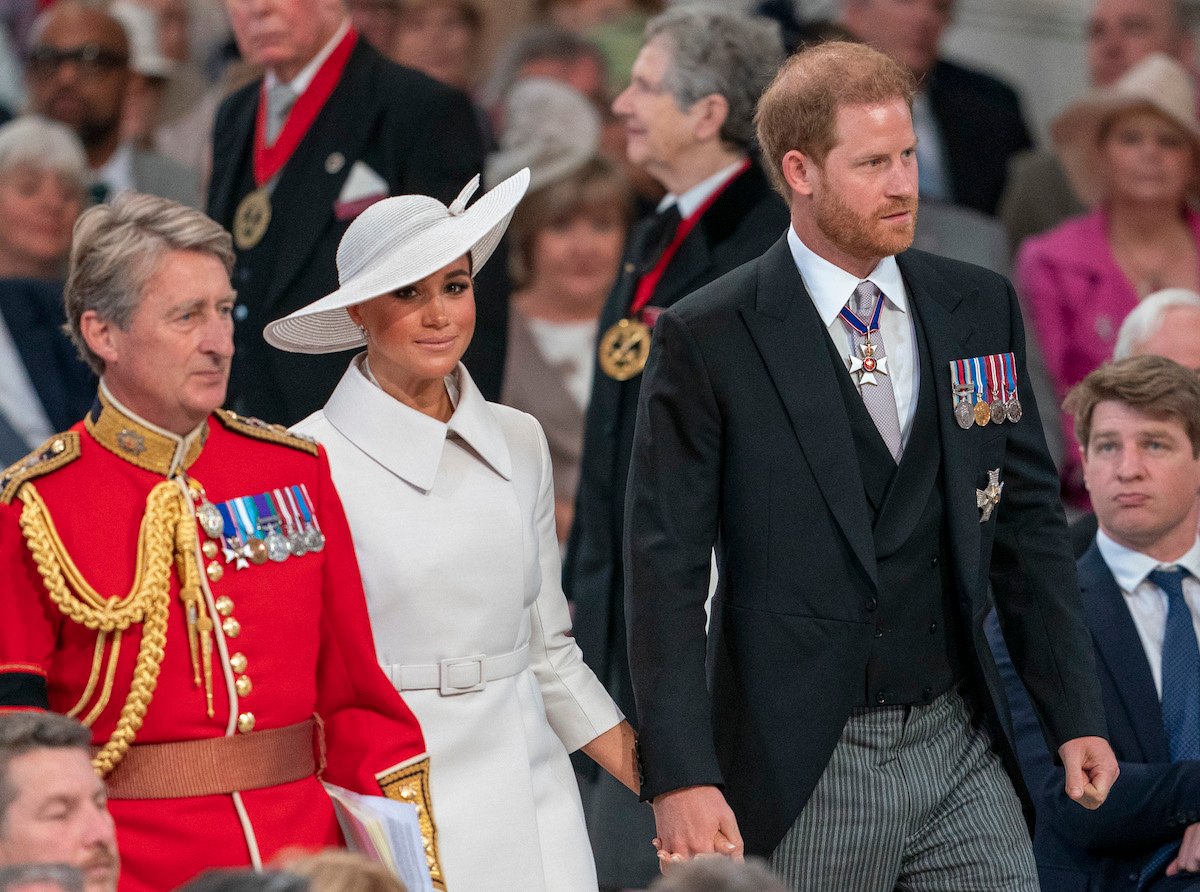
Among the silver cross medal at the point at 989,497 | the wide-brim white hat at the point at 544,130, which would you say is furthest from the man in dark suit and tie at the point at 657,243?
the wide-brim white hat at the point at 544,130

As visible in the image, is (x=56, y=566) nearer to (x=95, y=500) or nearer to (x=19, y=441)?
(x=95, y=500)

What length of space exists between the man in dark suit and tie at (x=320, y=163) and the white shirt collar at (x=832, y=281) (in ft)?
5.22

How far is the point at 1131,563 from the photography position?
15.8ft

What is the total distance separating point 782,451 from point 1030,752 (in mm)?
1201

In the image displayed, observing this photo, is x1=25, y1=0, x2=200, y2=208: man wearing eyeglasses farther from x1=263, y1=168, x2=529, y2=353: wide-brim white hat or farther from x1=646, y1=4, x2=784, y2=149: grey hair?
x1=263, y1=168, x2=529, y2=353: wide-brim white hat

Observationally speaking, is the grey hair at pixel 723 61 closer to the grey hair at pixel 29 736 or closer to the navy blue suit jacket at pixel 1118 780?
the navy blue suit jacket at pixel 1118 780

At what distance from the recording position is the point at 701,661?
149 inches

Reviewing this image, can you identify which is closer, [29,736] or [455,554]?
[29,736]

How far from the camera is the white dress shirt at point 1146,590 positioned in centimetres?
477

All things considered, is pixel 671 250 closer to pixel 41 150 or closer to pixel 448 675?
pixel 448 675

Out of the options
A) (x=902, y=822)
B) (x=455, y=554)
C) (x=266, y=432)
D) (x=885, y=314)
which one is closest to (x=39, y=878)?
(x=266, y=432)

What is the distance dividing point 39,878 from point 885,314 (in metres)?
1.82

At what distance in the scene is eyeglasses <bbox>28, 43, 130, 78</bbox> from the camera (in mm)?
7770

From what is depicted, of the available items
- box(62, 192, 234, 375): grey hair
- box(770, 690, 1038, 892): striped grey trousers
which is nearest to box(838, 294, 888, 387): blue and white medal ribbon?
box(770, 690, 1038, 892): striped grey trousers
